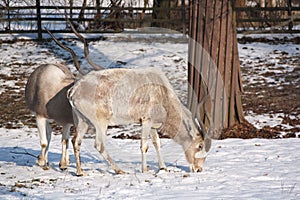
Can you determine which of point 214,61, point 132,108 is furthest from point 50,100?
point 214,61

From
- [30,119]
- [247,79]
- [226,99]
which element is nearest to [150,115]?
[226,99]

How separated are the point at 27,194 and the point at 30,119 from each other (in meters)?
6.89

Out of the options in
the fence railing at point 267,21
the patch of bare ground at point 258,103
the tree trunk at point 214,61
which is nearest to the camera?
the tree trunk at point 214,61

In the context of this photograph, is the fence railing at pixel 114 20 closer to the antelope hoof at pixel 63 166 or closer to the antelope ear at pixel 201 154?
the antelope hoof at pixel 63 166

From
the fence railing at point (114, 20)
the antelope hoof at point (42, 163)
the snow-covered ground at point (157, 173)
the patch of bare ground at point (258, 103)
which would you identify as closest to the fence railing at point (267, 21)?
the fence railing at point (114, 20)

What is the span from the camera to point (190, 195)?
261 inches

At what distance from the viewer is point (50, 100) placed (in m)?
8.45

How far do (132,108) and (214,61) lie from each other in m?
3.33

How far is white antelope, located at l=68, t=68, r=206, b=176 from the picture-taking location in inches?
312

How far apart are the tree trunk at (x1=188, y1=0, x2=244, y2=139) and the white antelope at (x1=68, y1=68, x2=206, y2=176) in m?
2.51

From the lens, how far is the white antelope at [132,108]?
7918 mm

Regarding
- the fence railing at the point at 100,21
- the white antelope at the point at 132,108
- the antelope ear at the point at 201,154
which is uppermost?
the fence railing at the point at 100,21

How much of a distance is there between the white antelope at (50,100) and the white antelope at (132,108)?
41 cm

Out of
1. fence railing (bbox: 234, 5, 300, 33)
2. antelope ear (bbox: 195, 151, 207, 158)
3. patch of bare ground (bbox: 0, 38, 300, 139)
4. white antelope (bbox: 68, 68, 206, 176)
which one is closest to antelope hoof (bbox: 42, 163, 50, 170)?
white antelope (bbox: 68, 68, 206, 176)
